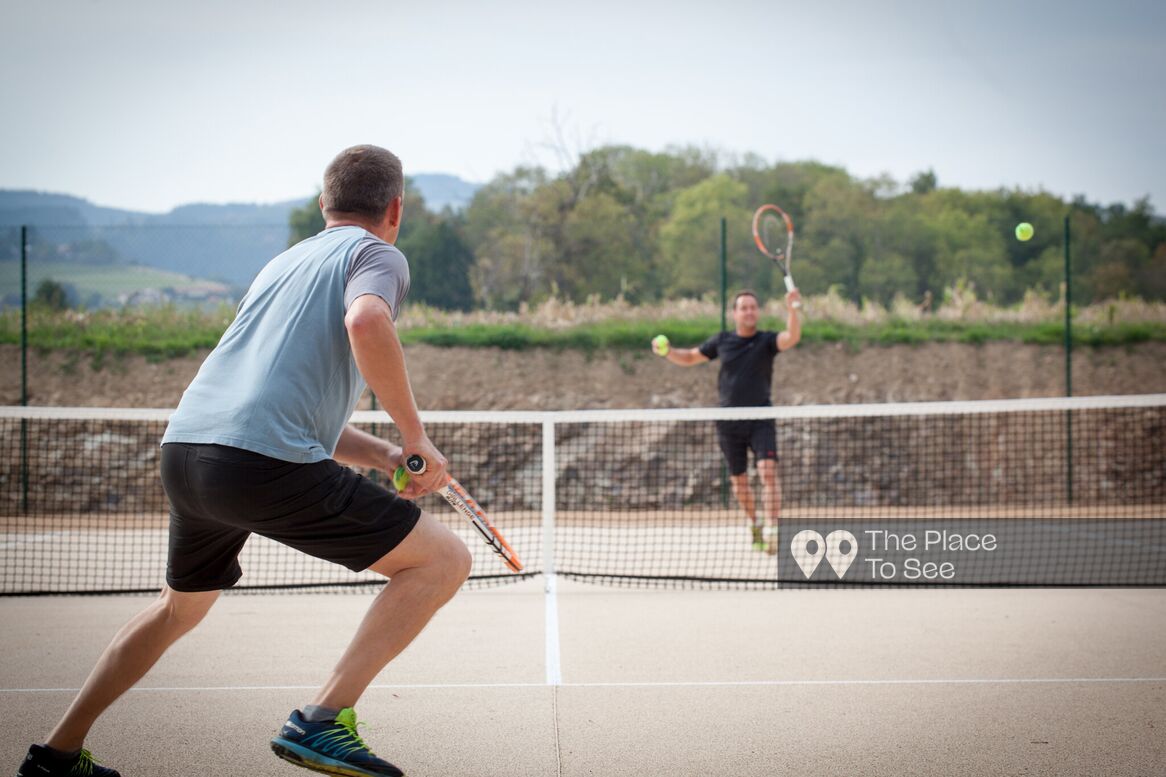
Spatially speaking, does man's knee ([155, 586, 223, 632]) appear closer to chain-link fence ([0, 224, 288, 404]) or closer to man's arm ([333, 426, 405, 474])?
man's arm ([333, 426, 405, 474])

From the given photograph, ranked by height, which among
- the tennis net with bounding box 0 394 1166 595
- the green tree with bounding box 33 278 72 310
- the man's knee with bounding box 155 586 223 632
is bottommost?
the tennis net with bounding box 0 394 1166 595

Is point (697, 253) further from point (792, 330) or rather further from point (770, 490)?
point (770, 490)

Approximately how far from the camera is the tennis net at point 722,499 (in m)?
7.05

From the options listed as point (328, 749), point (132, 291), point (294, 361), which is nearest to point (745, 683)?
point (328, 749)

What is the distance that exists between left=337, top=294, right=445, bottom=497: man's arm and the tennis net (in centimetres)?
379

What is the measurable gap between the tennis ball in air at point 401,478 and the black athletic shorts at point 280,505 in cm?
8

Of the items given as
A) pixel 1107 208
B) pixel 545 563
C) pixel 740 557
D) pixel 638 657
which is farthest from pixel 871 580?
pixel 1107 208

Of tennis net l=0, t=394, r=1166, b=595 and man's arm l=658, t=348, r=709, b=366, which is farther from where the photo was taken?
man's arm l=658, t=348, r=709, b=366

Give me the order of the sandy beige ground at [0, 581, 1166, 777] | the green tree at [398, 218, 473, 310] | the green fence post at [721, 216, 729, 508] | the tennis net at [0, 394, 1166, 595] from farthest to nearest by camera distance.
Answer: the green tree at [398, 218, 473, 310]
the green fence post at [721, 216, 729, 508]
the tennis net at [0, 394, 1166, 595]
the sandy beige ground at [0, 581, 1166, 777]

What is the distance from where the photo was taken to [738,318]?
308 inches

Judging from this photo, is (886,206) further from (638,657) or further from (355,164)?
(355,164)

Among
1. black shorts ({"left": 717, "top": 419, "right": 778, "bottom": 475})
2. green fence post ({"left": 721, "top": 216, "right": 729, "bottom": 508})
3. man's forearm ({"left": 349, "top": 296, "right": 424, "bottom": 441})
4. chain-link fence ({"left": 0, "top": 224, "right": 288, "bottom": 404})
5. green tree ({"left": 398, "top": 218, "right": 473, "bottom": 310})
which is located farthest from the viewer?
green tree ({"left": 398, "top": 218, "right": 473, "bottom": 310})

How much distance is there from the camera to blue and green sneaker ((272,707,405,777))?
8.40 ft

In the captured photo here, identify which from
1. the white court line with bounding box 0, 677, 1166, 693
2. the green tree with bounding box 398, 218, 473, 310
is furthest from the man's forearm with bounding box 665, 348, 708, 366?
the green tree with bounding box 398, 218, 473, 310
